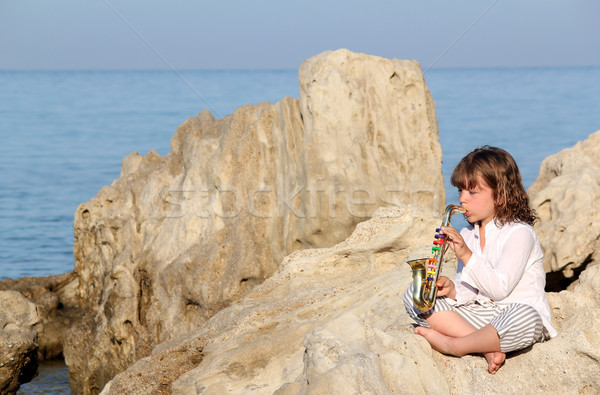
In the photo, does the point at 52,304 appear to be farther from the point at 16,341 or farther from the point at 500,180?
the point at 500,180

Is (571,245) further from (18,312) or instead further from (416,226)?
(18,312)

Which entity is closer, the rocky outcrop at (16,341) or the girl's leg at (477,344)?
the girl's leg at (477,344)

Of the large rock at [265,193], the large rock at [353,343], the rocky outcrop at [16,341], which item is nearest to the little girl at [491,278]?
the large rock at [353,343]

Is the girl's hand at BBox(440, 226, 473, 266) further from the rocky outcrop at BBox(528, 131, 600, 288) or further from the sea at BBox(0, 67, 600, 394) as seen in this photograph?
the rocky outcrop at BBox(528, 131, 600, 288)

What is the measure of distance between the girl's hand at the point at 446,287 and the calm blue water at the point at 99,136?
388 centimetres

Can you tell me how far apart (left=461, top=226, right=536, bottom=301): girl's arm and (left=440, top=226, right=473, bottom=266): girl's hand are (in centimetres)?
3

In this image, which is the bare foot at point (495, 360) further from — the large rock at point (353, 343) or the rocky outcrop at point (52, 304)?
the rocky outcrop at point (52, 304)

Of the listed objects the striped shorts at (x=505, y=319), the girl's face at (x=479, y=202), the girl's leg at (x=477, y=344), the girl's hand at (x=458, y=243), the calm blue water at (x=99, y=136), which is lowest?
the girl's leg at (x=477, y=344)

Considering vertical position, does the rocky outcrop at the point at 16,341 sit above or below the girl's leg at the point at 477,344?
below

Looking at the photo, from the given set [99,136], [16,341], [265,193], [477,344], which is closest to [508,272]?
[477,344]

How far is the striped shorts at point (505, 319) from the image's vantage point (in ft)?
12.3

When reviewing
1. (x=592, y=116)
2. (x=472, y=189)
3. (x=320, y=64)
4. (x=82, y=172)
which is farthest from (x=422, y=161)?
(x=592, y=116)

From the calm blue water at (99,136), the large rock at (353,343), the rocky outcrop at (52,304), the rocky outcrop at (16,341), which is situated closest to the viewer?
the large rock at (353,343)

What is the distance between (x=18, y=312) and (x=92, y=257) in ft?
6.54
